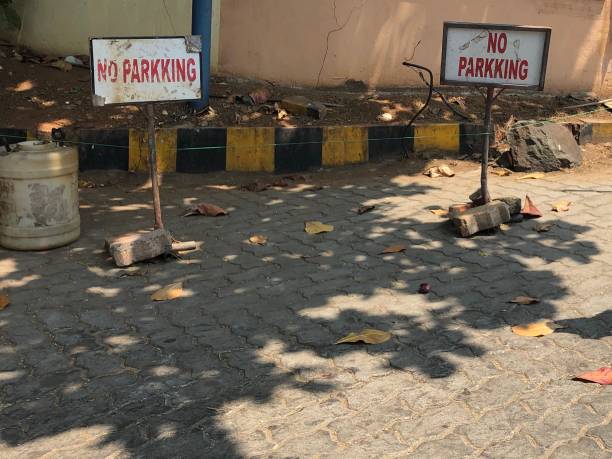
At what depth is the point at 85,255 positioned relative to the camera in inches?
201

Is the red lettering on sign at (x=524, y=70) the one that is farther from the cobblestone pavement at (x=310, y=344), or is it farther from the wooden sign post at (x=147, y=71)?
the wooden sign post at (x=147, y=71)

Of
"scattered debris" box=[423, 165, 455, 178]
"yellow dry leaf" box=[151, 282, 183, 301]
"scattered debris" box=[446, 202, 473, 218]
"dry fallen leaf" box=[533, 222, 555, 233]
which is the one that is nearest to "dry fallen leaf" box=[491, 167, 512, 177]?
"scattered debris" box=[423, 165, 455, 178]

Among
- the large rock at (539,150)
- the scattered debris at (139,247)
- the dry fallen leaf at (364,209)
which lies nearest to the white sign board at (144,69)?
the scattered debris at (139,247)

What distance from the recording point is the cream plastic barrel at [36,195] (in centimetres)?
504

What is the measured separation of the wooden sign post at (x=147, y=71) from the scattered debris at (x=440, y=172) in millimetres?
2547

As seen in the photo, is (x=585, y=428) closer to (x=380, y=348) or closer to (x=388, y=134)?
(x=380, y=348)

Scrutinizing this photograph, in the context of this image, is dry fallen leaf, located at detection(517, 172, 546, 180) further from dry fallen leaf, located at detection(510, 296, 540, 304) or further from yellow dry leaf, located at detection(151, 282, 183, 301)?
yellow dry leaf, located at detection(151, 282, 183, 301)

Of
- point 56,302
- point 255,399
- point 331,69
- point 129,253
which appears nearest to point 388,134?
point 331,69

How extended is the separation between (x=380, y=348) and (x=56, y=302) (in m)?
1.77

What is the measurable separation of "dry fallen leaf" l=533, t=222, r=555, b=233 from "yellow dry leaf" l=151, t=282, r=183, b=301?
2433 mm

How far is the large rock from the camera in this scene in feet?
23.3

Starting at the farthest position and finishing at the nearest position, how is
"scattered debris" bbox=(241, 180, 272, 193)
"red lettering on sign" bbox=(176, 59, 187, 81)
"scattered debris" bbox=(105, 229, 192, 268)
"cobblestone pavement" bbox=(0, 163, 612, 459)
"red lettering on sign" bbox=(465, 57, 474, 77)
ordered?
"scattered debris" bbox=(241, 180, 272, 193), "red lettering on sign" bbox=(465, 57, 474, 77), "red lettering on sign" bbox=(176, 59, 187, 81), "scattered debris" bbox=(105, 229, 192, 268), "cobblestone pavement" bbox=(0, 163, 612, 459)

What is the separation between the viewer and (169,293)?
14.7 ft

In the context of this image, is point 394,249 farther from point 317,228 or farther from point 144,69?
point 144,69
